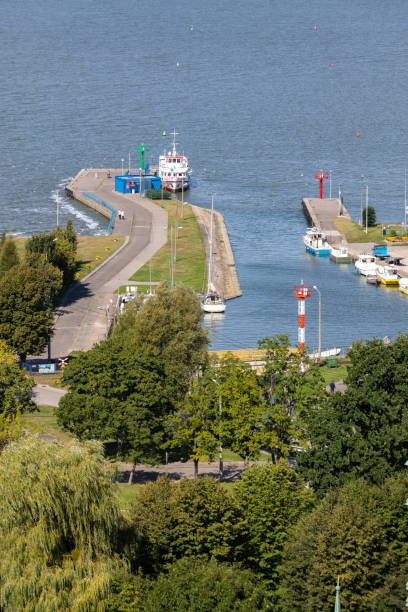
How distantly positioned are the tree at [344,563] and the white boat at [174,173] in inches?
5026

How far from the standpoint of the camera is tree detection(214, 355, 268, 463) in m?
61.6

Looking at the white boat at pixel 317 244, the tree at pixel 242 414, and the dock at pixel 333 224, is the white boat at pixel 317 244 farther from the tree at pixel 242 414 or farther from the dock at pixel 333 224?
the tree at pixel 242 414

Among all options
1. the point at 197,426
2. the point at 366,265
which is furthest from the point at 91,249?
the point at 197,426

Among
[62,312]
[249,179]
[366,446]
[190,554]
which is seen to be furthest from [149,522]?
[249,179]

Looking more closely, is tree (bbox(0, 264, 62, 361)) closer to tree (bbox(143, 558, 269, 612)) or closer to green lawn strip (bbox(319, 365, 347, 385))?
green lawn strip (bbox(319, 365, 347, 385))

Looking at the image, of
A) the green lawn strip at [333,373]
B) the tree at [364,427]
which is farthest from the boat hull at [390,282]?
the tree at [364,427]

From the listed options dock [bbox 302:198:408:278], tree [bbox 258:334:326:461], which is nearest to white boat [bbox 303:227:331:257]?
dock [bbox 302:198:408:278]

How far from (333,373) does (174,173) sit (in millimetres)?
88473

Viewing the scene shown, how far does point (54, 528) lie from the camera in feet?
142

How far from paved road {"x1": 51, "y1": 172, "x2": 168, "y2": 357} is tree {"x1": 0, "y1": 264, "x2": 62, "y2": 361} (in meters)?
5.57

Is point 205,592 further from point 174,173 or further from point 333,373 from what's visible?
point 174,173

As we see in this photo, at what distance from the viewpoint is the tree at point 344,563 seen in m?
42.2

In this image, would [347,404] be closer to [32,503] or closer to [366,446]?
[366,446]

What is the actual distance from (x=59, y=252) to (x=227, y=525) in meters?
72.2
